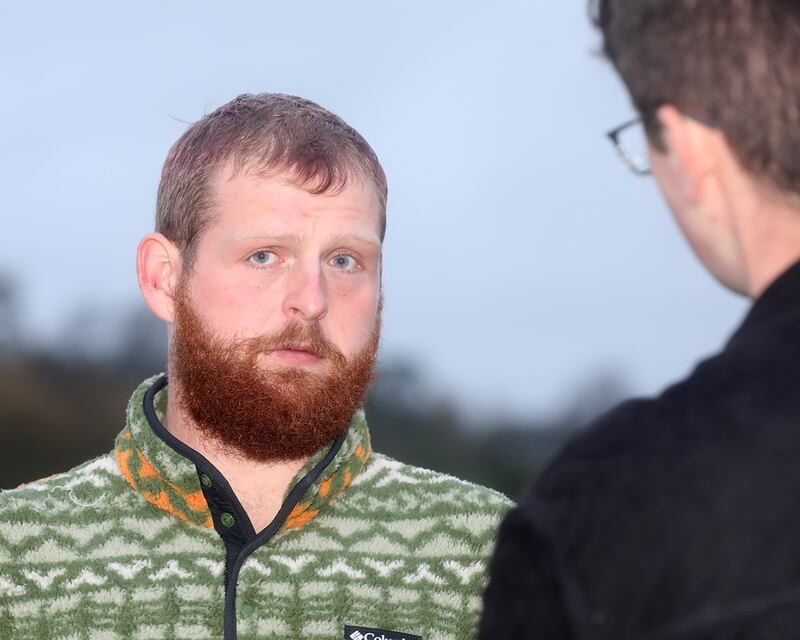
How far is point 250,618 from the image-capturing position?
4074 mm

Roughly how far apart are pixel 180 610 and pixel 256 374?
3.01ft

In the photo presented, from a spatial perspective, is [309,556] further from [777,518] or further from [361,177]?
[777,518]

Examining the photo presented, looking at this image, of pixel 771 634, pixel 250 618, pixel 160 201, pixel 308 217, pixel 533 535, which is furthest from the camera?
pixel 160 201

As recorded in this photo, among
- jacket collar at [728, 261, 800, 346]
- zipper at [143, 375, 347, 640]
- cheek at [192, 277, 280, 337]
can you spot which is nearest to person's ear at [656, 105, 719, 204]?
jacket collar at [728, 261, 800, 346]

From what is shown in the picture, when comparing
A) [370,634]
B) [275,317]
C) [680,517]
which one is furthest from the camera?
[275,317]

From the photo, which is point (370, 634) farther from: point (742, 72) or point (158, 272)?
point (742, 72)

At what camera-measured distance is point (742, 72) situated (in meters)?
2.14

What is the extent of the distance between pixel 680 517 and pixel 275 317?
100 inches

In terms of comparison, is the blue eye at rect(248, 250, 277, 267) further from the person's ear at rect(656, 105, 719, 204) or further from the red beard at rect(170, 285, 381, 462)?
the person's ear at rect(656, 105, 719, 204)

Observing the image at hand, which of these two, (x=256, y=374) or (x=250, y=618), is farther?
(x=256, y=374)

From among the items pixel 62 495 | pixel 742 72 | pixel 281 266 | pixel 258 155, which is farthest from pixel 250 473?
pixel 742 72

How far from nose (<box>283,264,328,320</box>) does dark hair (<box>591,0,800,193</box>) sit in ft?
7.27

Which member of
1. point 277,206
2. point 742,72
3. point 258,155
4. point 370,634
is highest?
point 742,72

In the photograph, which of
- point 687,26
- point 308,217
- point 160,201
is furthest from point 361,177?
point 687,26
